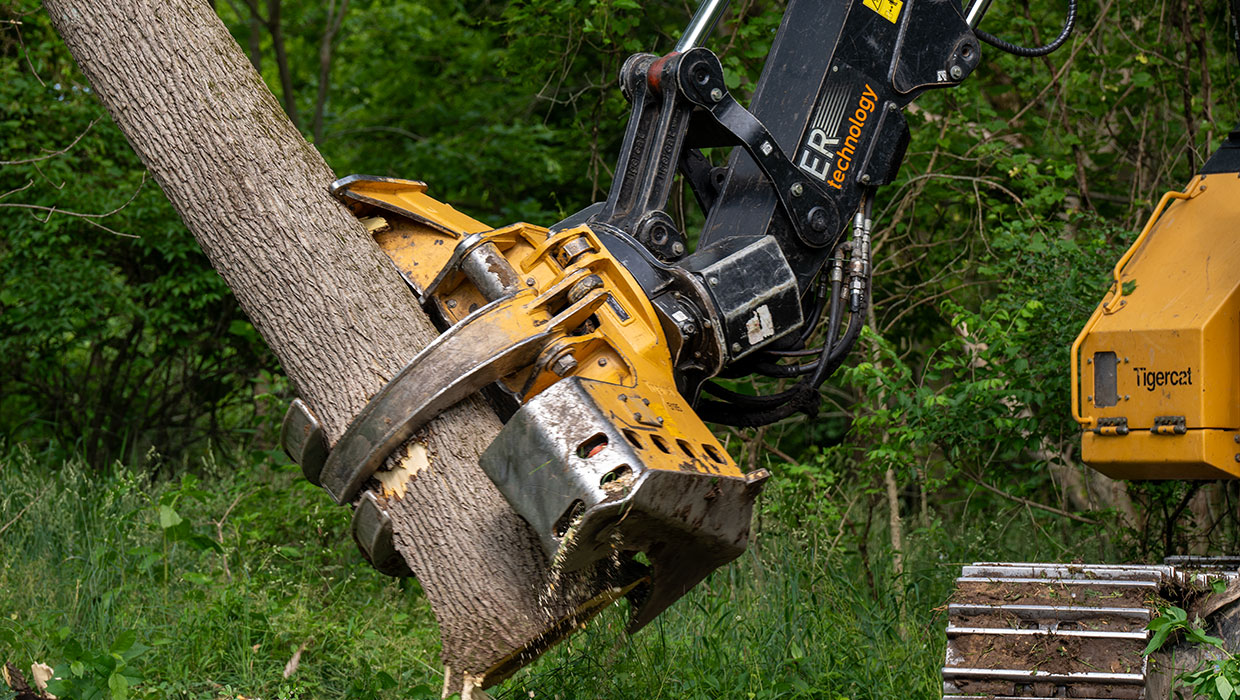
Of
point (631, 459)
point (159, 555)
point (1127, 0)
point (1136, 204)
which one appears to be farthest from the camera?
point (1127, 0)

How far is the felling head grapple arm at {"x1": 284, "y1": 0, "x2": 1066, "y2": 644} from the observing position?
2.51 metres

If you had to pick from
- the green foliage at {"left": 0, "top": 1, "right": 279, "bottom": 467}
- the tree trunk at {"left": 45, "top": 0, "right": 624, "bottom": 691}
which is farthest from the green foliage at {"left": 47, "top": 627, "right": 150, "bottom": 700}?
the green foliage at {"left": 0, "top": 1, "right": 279, "bottom": 467}

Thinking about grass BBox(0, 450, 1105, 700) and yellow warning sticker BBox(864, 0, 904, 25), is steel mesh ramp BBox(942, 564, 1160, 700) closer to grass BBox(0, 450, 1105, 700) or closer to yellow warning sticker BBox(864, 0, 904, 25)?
grass BBox(0, 450, 1105, 700)

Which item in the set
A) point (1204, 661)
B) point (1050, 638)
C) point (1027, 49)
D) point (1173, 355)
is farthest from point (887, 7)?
point (1204, 661)

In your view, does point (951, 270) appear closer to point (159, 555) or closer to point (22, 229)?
point (159, 555)

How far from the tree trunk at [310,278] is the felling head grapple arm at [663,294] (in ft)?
0.35

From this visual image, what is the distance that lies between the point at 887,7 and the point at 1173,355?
1.28 meters

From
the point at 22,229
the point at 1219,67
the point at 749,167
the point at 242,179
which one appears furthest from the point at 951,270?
the point at 22,229

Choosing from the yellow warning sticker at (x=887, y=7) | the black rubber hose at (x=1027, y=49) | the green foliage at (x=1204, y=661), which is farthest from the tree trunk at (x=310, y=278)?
the black rubber hose at (x=1027, y=49)

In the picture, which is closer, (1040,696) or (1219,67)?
(1040,696)

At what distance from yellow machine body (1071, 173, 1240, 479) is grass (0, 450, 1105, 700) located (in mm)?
1027

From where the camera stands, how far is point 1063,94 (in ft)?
21.3

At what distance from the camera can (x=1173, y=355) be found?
3.38 m

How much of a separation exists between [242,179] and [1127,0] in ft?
18.2
